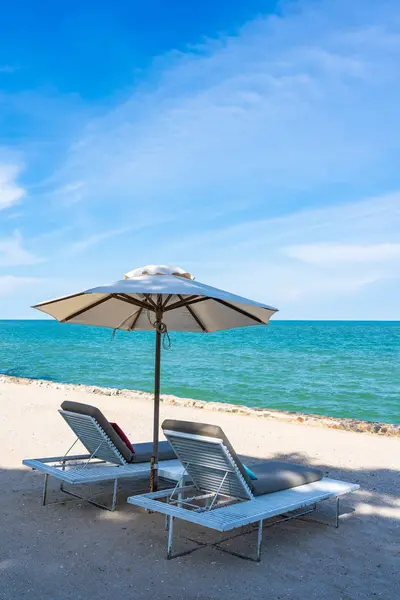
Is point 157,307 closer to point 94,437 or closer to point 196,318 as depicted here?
point 196,318

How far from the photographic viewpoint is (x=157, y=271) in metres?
5.13

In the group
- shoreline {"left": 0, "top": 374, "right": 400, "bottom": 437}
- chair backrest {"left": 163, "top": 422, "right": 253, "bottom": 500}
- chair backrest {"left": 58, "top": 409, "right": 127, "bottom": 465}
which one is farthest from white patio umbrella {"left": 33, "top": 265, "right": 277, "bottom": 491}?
shoreline {"left": 0, "top": 374, "right": 400, "bottom": 437}

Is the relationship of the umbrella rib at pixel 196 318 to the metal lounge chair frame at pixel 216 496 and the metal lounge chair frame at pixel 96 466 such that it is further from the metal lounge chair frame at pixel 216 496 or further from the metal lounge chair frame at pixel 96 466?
the metal lounge chair frame at pixel 216 496

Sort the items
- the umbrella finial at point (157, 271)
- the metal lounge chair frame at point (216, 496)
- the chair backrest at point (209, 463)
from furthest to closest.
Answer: the umbrella finial at point (157, 271)
the chair backrest at point (209, 463)
the metal lounge chair frame at point (216, 496)

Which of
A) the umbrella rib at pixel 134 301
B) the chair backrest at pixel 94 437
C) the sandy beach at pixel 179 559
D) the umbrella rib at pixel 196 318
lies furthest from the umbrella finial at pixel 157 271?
the sandy beach at pixel 179 559

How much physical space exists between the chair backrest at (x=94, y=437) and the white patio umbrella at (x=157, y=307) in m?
0.41

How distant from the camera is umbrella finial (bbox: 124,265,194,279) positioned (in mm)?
5136

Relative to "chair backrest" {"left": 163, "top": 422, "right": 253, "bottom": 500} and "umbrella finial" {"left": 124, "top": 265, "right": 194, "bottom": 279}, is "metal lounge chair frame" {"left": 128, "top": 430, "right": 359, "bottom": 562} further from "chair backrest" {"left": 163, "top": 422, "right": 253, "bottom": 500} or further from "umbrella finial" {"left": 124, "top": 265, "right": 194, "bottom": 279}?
"umbrella finial" {"left": 124, "top": 265, "right": 194, "bottom": 279}

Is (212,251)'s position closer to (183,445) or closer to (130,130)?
(130,130)

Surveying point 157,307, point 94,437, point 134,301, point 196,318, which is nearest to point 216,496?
point 94,437

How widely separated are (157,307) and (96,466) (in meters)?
1.61

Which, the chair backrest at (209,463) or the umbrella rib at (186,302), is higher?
the umbrella rib at (186,302)

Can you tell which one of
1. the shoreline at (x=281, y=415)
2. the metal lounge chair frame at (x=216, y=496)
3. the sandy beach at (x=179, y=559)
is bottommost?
the sandy beach at (x=179, y=559)

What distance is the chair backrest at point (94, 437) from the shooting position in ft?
16.9
